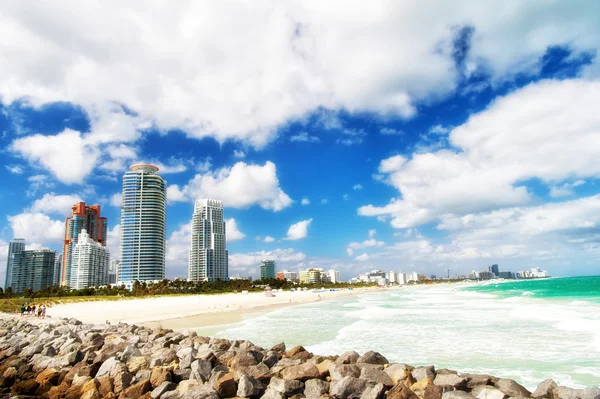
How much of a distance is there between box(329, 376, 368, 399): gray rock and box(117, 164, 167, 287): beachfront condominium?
126304 mm

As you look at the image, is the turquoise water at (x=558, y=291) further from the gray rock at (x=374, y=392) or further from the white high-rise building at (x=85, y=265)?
the white high-rise building at (x=85, y=265)

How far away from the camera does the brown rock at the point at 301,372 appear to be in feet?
26.0

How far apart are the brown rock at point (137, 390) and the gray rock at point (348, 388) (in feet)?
13.1

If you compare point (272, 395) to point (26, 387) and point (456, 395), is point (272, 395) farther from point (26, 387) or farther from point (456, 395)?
point (26, 387)

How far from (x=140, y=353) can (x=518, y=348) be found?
536 inches

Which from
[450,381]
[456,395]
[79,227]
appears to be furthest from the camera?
[79,227]

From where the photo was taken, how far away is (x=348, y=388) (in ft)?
22.6

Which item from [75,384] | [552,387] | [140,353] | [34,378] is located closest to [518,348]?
[552,387]

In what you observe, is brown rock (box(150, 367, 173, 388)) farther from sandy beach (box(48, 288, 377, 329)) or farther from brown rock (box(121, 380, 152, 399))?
sandy beach (box(48, 288, 377, 329))

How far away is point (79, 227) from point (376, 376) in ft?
650

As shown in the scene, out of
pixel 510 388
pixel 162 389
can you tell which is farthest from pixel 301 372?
pixel 510 388

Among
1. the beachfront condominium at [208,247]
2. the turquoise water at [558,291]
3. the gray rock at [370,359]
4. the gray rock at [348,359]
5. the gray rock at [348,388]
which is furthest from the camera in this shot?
the beachfront condominium at [208,247]

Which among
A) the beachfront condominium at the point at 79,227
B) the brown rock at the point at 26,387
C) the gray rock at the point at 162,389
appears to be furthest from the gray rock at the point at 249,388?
the beachfront condominium at the point at 79,227

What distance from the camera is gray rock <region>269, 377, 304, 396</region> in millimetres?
7219
